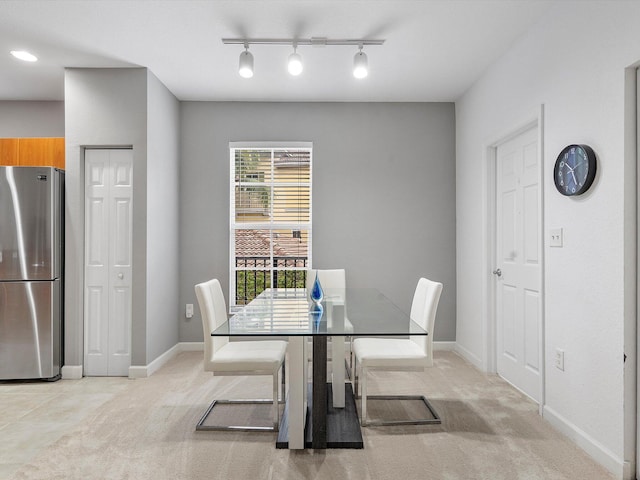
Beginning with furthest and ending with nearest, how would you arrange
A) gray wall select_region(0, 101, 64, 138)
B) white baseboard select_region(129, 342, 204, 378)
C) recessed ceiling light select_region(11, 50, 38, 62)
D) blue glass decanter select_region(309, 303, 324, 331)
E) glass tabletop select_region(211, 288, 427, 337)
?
1. gray wall select_region(0, 101, 64, 138)
2. white baseboard select_region(129, 342, 204, 378)
3. recessed ceiling light select_region(11, 50, 38, 62)
4. blue glass decanter select_region(309, 303, 324, 331)
5. glass tabletop select_region(211, 288, 427, 337)

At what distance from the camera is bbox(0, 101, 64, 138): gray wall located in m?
4.48

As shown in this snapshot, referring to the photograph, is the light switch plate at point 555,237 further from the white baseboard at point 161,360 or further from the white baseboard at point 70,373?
the white baseboard at point 70,373

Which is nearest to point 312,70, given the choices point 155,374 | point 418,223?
point 418,223

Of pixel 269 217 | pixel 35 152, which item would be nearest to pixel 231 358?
pixel 269 217

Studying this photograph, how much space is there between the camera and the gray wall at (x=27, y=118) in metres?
4.48

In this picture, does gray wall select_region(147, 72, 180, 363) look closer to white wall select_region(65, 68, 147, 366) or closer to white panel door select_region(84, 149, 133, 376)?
white wall select_region(65, 68, 147, 366)

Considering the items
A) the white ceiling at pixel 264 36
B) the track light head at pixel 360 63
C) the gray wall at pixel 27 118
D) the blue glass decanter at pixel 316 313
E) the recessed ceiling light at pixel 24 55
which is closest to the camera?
the blue glass decanter at pixel 316 313

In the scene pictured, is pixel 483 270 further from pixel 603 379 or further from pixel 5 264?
pixel 5 264

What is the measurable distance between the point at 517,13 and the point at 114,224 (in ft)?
11.6

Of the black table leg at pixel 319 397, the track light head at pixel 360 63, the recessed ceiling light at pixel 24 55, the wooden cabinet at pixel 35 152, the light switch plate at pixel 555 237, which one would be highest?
the recessed ceiling light at pixel 24 55

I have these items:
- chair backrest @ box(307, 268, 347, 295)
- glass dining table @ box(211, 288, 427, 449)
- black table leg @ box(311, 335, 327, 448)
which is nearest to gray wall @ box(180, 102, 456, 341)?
chair backrest @ box(307, 268, 347, 295)

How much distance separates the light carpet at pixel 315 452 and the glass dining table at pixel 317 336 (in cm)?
10

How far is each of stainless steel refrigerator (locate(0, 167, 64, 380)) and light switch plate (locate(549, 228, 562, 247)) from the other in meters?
3.82

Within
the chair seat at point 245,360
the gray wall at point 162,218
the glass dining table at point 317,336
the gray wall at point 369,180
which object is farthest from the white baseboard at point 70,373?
the glass dining table at point 317,336
